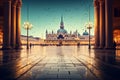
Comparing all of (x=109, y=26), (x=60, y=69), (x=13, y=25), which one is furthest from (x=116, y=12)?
(x=60, y=69)

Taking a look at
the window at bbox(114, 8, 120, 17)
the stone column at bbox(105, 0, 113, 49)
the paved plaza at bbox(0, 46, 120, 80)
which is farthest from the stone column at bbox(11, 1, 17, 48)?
the paved plaza at bbox(0, 46, 120, 80)

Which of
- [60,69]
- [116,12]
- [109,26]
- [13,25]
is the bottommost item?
[60,69]

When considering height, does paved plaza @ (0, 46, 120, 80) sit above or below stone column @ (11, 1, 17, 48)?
below

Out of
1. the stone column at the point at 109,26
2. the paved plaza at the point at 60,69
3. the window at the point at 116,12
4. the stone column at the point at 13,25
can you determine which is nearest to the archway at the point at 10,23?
the stone column at the point at 13,25

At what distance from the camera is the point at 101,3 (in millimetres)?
44969

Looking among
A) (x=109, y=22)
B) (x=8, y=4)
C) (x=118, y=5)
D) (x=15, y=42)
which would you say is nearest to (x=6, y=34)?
(x=8, y=4)

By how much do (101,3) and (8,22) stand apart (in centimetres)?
1643

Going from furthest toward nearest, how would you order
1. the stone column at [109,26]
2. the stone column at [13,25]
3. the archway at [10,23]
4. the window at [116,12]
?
1. the window at [116,12]
2. the stone column at [13,25]
3. the archway at [10,23]
4. the stone column at [109,26]

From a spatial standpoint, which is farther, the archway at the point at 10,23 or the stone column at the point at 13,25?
the stone column at the point at 13,25

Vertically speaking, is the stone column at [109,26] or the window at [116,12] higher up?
the window at [116,12]

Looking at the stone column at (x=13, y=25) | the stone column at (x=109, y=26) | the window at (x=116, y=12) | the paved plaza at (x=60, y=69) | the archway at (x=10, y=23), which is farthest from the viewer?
the window at (x=116, y=12)

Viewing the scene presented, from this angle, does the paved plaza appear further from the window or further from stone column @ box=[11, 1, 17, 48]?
the window

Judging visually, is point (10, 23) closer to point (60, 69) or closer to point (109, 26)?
point (109, 26)

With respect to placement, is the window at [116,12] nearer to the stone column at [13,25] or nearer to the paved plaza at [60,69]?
the stone column at [13,25]
